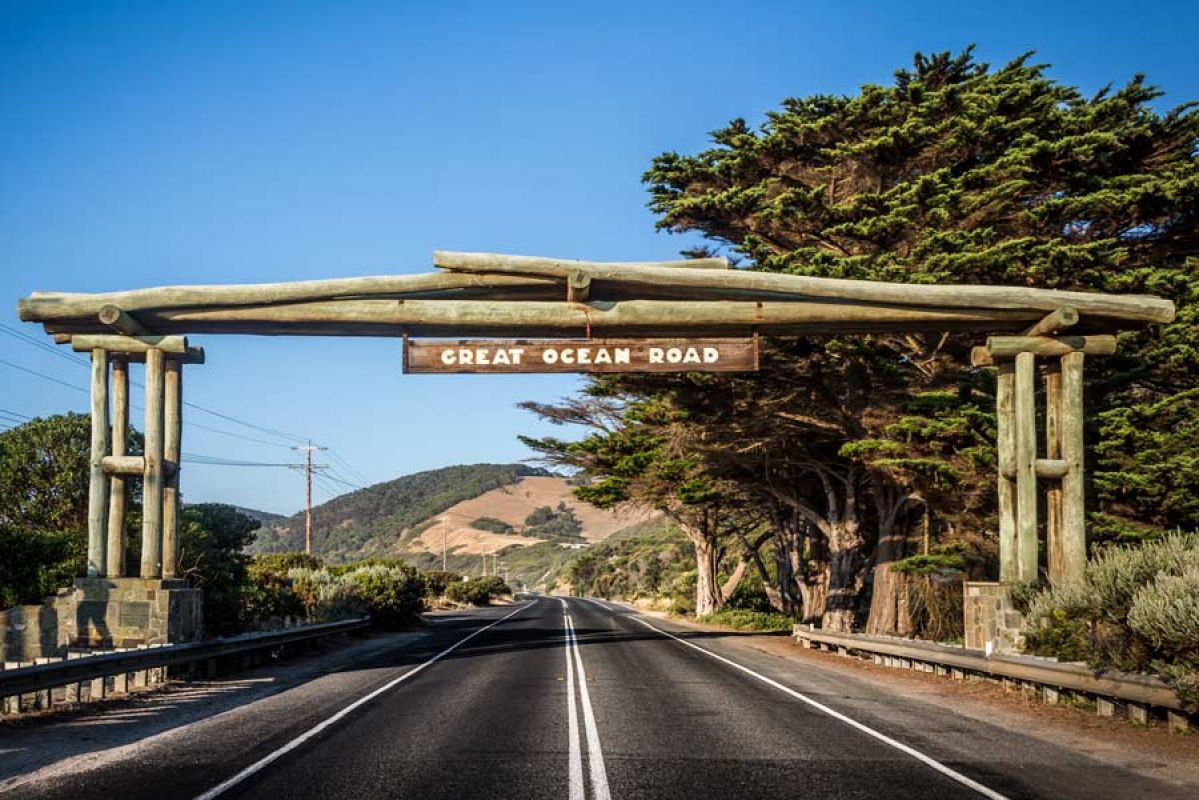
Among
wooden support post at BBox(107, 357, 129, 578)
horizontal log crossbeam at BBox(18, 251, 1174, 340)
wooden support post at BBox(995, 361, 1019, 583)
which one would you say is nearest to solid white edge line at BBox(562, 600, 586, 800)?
horizontal log crossbeam at BBox(18, 251, 1174, 340)

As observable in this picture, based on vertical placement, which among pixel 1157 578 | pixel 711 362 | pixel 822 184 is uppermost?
pixel 822 184

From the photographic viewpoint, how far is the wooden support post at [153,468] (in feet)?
56.4

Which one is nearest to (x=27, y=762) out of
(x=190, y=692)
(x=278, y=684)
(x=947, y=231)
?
(x=190, y=692)

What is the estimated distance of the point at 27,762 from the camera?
974 centimetres

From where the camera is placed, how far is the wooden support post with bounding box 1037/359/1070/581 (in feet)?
57.9

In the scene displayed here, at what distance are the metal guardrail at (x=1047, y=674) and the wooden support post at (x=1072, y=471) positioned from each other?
2118mm

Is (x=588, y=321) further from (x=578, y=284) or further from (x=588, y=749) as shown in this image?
(x=588, y=749)

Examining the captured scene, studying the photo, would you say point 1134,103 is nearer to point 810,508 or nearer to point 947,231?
point 947,231

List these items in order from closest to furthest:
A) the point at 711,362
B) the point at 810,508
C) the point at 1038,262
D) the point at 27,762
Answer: the point at 27,762 → the point at 711,362 → the point at 1038,262 → the point at 810,508

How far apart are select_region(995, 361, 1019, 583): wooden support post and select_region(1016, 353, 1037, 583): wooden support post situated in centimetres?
13

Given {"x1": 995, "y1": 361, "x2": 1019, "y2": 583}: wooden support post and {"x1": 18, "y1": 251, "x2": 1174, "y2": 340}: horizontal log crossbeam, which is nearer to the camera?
{"x1": 18, "y1": 251, "x2": 1174, "y2": 340}: horizontal log crossbeam

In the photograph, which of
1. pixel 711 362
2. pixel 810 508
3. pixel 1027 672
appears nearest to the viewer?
pixel 1027 672

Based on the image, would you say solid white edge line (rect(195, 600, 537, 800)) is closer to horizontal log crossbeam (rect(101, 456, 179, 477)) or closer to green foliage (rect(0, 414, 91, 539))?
horizontal log crossbeam (rect(101, 456, 179, 477))

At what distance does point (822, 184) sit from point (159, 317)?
15889mm
